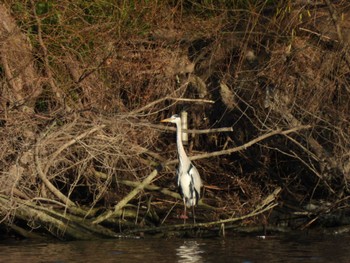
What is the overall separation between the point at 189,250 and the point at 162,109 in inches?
80.0

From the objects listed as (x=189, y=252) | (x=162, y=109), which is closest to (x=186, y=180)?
(x=162, y=109)

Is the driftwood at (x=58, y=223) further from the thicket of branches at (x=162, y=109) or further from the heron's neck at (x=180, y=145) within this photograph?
the heron's neck at (x=180, y=145)

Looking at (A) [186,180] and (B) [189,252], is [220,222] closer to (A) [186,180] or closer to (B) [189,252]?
(A) [186,180]

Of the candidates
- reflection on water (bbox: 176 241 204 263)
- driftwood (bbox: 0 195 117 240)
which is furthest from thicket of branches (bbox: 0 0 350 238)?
reflection on water (bbox: 176 241 204 263)

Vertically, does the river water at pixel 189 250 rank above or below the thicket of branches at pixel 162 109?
below

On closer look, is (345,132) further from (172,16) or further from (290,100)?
(172,16)

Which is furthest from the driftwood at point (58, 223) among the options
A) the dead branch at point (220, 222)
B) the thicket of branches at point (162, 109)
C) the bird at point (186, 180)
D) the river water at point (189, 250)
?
the bird at point (186, 180)

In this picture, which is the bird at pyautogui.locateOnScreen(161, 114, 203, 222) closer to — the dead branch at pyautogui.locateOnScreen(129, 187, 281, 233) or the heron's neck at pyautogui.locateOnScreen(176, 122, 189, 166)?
the heron's neck at pyautogui.locateOnScreen(176, 122, 189, 166)

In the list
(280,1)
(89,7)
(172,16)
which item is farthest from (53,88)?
(280,1)

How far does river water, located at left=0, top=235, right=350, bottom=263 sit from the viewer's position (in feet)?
27.0

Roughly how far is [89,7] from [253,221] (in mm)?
3640

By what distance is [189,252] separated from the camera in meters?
8.73

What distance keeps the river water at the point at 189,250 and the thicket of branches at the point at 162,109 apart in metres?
0.33

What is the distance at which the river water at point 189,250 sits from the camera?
824 cm
